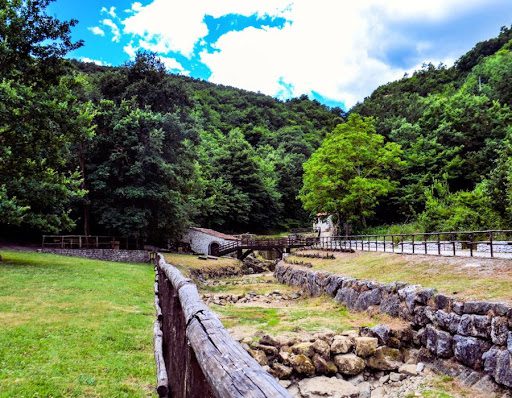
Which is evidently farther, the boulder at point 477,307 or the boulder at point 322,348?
the boulder at point 322,348

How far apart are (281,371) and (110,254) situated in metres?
28.4

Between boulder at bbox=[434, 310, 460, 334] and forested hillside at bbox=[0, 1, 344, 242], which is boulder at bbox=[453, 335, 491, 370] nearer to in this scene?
boulder at bbox=[434, 310, 460, 334]

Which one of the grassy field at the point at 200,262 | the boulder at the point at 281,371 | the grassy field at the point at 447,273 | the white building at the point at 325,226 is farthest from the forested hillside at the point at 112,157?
the grassy field at the point at 447,273

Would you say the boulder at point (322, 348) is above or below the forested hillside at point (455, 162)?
below

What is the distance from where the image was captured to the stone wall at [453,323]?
9.18 m

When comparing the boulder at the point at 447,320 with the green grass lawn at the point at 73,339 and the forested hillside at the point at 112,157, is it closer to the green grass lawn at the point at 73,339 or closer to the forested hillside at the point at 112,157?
the green grass lawn at the point at 73,339

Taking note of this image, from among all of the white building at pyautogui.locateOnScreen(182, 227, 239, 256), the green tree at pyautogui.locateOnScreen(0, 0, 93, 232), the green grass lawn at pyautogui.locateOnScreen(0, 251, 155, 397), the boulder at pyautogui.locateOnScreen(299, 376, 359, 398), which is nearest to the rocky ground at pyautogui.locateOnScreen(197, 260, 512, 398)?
the boulder at pyautogui.locateOnScreen(299, 376, 359, 398)

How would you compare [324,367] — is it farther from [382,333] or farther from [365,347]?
[382,333]

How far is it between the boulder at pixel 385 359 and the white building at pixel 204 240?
3802cm

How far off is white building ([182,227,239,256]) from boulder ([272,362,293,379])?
3852 cm

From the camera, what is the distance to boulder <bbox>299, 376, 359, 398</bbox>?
31.8 ft

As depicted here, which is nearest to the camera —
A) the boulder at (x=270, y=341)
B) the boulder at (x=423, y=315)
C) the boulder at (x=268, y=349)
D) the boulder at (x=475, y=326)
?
the boulder at (x=475, y=326)

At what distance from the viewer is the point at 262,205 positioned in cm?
7012

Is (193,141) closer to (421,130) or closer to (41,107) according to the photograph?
(41,107)
